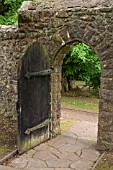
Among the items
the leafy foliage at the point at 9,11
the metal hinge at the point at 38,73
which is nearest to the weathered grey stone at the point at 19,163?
the metal hinge at the point at 38,73

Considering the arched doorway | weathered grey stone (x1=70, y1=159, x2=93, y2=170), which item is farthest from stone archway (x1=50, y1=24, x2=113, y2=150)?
weathered grey stone (x1=70, y1=159, x2=93, y2=170)

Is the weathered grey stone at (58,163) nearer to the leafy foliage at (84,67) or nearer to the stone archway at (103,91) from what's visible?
the stone archway at (103,91)

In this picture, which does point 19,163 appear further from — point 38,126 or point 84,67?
Result: point 84,67

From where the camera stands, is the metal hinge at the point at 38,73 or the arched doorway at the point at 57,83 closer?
the metal hinge at the point at 38,73

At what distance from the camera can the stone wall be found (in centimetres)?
608

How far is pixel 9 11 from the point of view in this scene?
12.8 meters

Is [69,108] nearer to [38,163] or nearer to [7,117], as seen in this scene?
[7,117]

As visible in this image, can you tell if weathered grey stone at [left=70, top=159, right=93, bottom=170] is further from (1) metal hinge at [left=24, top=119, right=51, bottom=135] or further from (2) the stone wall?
(1) metal hinge at [left=24, top=119, right=51, bottom=135]

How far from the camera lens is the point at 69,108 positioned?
36.0 feet

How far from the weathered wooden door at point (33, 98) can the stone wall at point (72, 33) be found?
9.7 inches

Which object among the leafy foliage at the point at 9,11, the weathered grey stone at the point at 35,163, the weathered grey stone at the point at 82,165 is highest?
the leafy foliage at the point at 9,11

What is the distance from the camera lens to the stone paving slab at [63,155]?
5691 millimetres

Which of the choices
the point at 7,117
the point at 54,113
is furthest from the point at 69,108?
the point at 54,113

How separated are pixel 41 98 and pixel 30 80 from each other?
67 cm
